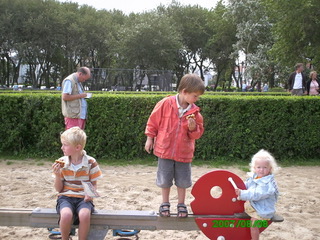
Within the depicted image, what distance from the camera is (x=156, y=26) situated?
1468 inches

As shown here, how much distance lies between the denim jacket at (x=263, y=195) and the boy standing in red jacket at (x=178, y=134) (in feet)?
1.95

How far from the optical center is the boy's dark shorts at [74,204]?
2943 millimetres

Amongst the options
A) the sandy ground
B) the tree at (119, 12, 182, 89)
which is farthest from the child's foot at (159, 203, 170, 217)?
the tree at (119, 12, 182, 89)

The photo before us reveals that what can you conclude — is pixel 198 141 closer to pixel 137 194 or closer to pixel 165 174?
pixel 137 194

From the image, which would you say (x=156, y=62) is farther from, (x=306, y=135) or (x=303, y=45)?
(x=306, y=135)

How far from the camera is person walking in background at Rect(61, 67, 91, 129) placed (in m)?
5.80

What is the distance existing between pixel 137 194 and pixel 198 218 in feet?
8.20

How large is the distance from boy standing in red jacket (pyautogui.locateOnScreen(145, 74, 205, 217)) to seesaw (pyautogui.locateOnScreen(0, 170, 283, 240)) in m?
0.12

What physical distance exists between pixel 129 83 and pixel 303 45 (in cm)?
1074

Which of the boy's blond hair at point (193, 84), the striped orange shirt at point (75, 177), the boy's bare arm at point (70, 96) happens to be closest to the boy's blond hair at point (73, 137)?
the striped orange shirt at point (75, 177)

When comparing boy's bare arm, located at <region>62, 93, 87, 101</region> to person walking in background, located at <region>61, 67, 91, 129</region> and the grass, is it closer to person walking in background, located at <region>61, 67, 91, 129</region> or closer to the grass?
person walking in background, located at <region>61, 67, 91, 129</region>

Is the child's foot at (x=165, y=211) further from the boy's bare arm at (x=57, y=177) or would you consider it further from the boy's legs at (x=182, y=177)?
the boy's bare arm at (x=57, y=177)

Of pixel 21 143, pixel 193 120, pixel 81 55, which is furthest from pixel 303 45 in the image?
pixel 81 55

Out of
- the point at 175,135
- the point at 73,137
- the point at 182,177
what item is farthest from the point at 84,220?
the point at 175,135
